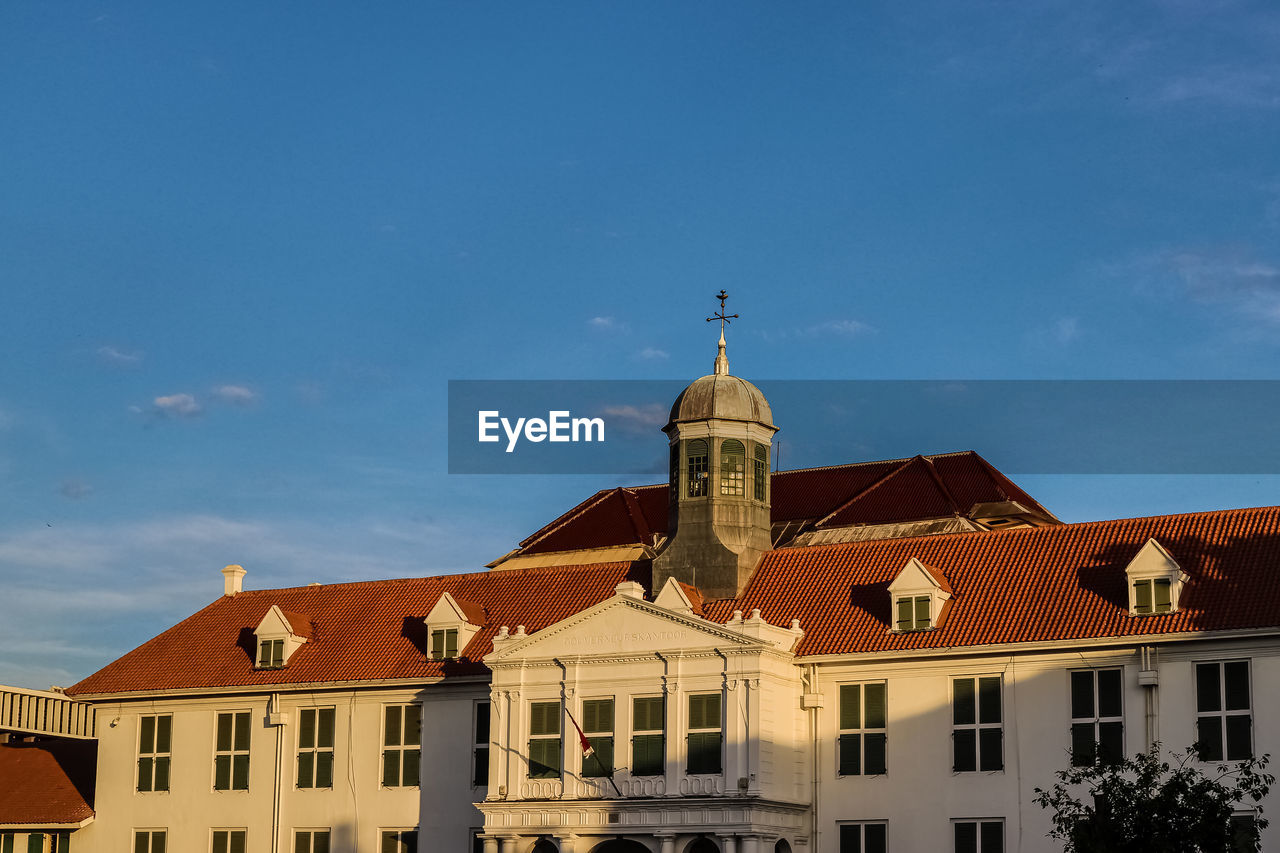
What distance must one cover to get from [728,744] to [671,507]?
1016 cm

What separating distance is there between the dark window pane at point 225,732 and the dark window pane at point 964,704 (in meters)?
22.9

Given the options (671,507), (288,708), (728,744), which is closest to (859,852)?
(728,744)

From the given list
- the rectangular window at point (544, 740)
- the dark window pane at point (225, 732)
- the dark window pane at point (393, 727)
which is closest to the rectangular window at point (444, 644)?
the dark window pane at point (393, 727)

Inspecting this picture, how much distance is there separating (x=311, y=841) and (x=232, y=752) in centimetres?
401

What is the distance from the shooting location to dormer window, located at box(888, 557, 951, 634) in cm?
4878

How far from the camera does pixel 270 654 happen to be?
57.9m

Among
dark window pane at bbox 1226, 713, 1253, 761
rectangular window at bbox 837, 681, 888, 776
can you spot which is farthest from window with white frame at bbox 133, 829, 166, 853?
dark window pane at bbox 1226, 713, 1253, 761

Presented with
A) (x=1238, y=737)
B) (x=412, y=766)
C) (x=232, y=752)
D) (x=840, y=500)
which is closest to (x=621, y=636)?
(x=412, y=766)

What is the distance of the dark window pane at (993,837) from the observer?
46500 mm

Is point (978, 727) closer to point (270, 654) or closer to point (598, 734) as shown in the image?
point (598, 734)

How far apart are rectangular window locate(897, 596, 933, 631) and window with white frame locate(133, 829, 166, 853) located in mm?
24341

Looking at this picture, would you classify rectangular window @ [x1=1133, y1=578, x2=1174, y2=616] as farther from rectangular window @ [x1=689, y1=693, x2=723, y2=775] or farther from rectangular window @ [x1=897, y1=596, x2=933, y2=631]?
rectangular window @ [x1=689, y1=693, x2=723, y2=775]

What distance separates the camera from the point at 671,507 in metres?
55.8

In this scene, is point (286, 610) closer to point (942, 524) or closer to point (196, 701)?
point (196, 701)
